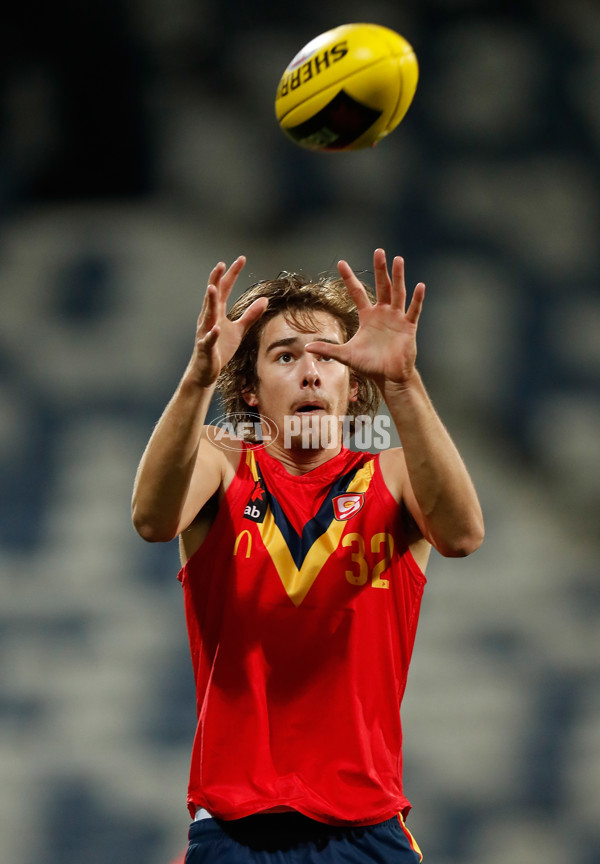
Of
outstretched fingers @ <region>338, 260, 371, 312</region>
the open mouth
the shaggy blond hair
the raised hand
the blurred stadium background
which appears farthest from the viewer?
the blurred stadium background

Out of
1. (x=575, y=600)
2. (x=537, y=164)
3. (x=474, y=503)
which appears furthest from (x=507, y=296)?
(x=474, y=503)

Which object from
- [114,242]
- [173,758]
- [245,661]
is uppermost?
[114,242]

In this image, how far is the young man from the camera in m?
1.49

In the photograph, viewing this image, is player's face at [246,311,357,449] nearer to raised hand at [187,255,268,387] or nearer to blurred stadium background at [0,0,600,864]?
raised hand at [187,255,268,387]

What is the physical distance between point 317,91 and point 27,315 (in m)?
2.02

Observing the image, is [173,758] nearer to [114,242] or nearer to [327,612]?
[327,612]

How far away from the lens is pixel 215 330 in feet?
4.75

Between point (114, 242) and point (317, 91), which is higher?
point (114, 242)

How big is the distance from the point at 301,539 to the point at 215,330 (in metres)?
0.49

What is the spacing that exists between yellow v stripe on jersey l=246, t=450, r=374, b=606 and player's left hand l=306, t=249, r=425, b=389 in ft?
1.09

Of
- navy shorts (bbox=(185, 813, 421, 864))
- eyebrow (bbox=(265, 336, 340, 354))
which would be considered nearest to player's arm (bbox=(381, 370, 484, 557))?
eyebrow (bbox=(265, 336, 340, 354))

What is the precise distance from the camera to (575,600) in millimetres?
3182

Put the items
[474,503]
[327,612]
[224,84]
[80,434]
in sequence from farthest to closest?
[224,84] < [80,434] < [327,612] < [474,503]

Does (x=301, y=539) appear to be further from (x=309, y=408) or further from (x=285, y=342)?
(x=285, y=342)
